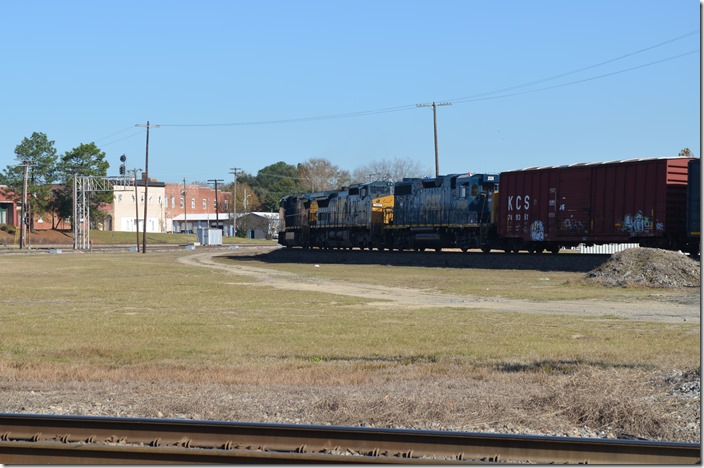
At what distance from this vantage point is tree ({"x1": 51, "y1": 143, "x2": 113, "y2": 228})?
109062 mm

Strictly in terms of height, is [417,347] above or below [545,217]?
below

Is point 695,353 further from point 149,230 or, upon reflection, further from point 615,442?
point 149,230

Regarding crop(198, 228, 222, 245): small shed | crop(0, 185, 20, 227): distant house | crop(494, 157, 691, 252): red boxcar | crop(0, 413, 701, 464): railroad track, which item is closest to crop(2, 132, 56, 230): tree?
crop(0, 185, 20, 227): distant house

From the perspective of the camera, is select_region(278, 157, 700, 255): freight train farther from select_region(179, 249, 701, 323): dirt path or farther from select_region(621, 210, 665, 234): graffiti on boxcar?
select_region(179, 249, 701, 323): dirt path

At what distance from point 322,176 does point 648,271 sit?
137473 mm

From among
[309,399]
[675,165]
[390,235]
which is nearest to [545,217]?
[675,165]

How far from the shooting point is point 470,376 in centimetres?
1320

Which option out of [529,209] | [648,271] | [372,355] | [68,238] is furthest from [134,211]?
[372,355]

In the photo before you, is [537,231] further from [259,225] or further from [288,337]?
[259,225]

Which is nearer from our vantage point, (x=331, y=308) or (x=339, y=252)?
(x=331, y=308)

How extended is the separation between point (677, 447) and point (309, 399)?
16.0 ft

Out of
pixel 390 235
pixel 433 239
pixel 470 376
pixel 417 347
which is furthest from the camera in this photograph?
pixel 390 235

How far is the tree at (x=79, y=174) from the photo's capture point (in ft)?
358

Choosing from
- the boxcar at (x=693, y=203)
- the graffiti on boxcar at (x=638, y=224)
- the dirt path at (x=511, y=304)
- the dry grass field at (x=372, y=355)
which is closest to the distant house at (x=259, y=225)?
the graffiti on boxcar at (x=638, y=224)
